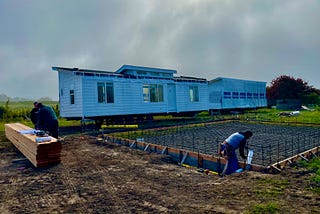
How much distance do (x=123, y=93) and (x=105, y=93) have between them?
1.27 metres

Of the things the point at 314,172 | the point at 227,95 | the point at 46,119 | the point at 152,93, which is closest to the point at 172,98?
the point at 152,93

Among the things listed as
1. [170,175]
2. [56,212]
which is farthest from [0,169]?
[170,175]

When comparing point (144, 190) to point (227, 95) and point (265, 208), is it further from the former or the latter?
point (227, 95)

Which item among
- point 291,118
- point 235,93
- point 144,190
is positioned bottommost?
point 144,190

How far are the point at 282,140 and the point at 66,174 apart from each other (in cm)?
799

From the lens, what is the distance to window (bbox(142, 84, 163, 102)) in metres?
17.2

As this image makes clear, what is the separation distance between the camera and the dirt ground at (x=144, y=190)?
11.6 ft

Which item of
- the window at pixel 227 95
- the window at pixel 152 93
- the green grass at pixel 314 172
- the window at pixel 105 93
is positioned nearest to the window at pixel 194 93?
the window at pixel 152 93

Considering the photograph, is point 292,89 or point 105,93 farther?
point 292,89

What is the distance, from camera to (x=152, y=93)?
691 inches

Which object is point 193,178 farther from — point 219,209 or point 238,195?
point 219,209

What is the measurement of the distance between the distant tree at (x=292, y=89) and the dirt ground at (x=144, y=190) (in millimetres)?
31865

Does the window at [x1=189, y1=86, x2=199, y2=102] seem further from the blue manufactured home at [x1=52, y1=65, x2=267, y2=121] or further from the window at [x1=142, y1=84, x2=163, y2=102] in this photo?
the window at [x1=142, y1=84, x2=163, y2=102]

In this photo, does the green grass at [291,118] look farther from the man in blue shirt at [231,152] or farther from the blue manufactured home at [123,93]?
the man in blue shirt at [231,152]
